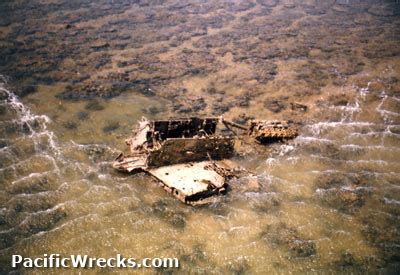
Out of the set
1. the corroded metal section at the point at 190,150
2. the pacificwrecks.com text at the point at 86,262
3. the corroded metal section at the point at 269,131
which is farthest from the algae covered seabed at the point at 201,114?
the corroded metal section at the point at 190,150

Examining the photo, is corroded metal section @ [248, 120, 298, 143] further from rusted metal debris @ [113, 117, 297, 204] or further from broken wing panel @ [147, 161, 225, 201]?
broken wing panel @ [147, 161, 225, 201]

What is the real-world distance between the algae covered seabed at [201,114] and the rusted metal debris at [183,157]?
65cm

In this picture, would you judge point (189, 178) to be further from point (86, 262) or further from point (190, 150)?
Answer: point (86, 262)

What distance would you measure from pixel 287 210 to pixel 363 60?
59.0ft

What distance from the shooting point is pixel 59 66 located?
2333 centimetres

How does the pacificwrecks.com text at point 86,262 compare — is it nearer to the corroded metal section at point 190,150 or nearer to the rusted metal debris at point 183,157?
the rusted metal debris at point 183,157

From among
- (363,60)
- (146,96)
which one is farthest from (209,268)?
(363,60)

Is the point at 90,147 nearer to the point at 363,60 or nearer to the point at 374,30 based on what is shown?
the point at 363,60

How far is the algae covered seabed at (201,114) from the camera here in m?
13.3

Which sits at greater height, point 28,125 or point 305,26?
point 305,26

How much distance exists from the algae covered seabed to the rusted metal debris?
65cm

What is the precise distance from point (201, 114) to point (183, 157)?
16.7 ft

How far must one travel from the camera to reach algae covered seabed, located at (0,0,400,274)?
13344 mm

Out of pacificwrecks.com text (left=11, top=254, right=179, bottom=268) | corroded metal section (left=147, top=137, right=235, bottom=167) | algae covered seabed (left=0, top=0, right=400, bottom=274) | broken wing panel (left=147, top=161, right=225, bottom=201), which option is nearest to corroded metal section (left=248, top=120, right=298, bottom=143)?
algae covered seabed (left=0, top=0, right=400, bottom=274)
